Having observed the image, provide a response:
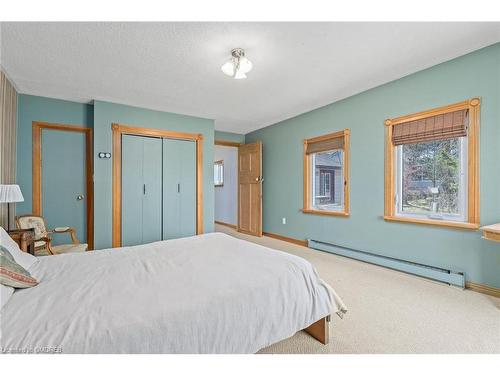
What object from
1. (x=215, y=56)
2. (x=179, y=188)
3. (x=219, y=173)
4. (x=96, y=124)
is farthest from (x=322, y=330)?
(x=219, y=173)

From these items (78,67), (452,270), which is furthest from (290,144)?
(78,67)

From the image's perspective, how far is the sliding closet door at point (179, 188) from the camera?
4141 millimetres

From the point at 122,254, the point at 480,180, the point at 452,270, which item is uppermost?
the point at 480,180

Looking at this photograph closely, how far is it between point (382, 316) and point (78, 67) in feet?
12.7

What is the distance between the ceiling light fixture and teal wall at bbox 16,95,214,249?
86.0 inches

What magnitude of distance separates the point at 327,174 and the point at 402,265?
5.93ft

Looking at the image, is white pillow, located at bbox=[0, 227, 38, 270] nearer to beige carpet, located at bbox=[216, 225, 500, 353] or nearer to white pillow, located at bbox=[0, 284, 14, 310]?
white pillow, located at bbox=[0, 284, 14, 310]

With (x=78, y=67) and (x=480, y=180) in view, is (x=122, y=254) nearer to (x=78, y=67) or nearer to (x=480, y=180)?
(x=78, y=67)

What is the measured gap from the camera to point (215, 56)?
2441 mm

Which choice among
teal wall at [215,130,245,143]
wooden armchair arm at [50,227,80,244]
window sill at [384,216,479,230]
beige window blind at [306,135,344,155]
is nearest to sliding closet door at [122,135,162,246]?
wooden armchair arm at [50,227,80,244]

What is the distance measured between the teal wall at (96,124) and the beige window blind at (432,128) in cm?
351

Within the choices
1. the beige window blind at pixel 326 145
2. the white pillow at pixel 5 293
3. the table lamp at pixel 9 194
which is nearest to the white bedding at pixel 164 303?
the white pillow at pixel 5 293

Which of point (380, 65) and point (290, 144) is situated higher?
point (380, 65)
